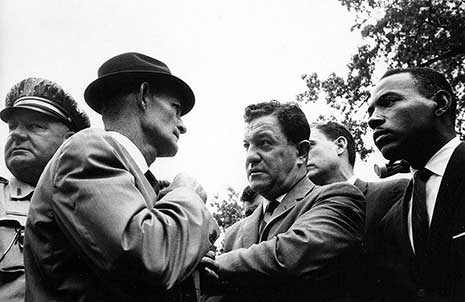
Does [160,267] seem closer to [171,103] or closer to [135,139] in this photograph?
[135,139]

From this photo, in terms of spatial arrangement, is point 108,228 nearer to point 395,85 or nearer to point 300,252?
point 300,252

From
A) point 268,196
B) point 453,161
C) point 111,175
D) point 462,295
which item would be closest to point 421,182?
point 453,161

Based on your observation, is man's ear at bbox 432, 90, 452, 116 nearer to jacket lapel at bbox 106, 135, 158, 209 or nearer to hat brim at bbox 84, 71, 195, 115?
hat brim at bbox 84, 71, 195, 115

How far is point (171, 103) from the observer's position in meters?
3.21

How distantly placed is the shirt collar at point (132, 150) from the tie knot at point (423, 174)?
5.14 ft

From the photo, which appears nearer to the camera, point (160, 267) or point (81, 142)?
point (160, 267)

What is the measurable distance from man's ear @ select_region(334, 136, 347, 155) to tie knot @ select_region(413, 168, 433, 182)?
2.61 m

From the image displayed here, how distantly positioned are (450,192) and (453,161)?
0.65 ft

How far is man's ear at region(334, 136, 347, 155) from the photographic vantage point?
6.15 metres

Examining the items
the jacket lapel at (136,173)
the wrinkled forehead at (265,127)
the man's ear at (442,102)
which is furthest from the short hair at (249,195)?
the jacket lapel at (136,173)

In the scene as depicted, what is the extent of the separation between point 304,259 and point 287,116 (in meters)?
1.24

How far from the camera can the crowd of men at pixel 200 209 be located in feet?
8.23

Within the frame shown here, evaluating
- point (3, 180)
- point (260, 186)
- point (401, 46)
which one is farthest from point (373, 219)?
point (401, 46)

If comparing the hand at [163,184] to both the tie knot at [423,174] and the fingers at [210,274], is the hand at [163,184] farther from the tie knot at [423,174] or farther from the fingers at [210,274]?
the tie knot at [423,174]
